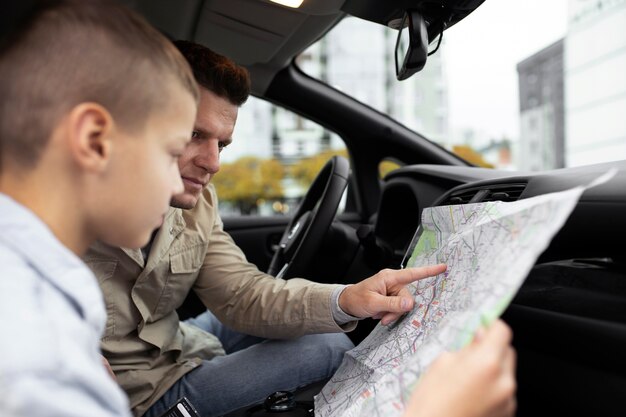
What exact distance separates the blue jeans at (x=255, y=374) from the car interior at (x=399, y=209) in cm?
6

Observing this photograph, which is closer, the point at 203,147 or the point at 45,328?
the point at 45,328

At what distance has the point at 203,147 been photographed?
128 cm

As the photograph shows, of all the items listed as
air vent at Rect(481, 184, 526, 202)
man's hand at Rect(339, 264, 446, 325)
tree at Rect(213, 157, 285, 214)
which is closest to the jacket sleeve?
man's hand at Rect(339, 264, 446, 325)

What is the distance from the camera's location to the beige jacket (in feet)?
4.17

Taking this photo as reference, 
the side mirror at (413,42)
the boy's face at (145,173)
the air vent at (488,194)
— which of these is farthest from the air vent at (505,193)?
the boy's face at (145,173)

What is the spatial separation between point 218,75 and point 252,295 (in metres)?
0.52

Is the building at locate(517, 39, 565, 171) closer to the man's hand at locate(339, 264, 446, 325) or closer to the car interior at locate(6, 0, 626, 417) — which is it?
the car interior at locate(6, 0, 626, 417)

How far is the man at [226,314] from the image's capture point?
127 cm

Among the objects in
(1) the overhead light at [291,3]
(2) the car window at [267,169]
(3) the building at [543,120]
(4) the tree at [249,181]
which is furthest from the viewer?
(3) the building at [543,120]

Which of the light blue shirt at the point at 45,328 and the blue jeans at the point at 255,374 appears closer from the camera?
the light blue shirt at the point at 45,328

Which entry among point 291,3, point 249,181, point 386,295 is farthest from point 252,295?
point 249,181

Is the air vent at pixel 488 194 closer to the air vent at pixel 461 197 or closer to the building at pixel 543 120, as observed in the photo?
the air vent at pixel 461 197

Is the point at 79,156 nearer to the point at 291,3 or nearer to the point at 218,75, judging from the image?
the point at 218,75

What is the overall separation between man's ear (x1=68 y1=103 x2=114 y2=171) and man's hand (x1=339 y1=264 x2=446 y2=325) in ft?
1.73
